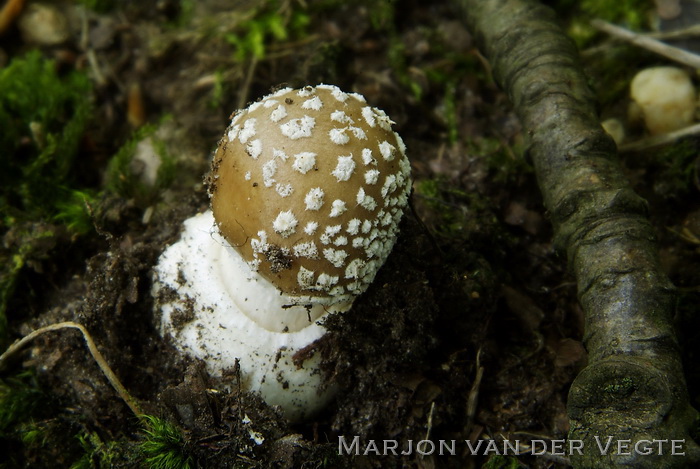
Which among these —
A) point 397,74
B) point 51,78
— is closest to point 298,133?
point 397,74

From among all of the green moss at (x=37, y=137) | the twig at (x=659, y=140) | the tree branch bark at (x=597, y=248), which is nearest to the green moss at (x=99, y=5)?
the green moss at (x=37, y=137)

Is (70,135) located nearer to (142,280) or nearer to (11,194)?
(11,194)

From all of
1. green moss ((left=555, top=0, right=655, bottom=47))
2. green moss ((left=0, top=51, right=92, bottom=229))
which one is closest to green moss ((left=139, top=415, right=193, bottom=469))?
green moss ((left=0, top=51, right=92, bottom=229))

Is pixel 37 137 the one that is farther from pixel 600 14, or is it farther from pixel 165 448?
pixel 600 14

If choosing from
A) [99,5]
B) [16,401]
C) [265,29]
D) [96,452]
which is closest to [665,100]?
[265,29]

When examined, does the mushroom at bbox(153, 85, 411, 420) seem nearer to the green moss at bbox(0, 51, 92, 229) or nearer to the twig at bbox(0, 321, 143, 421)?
the twig at bbox(0, 321, 143, 421)

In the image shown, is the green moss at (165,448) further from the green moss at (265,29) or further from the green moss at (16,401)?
the green moss at (265,29)
